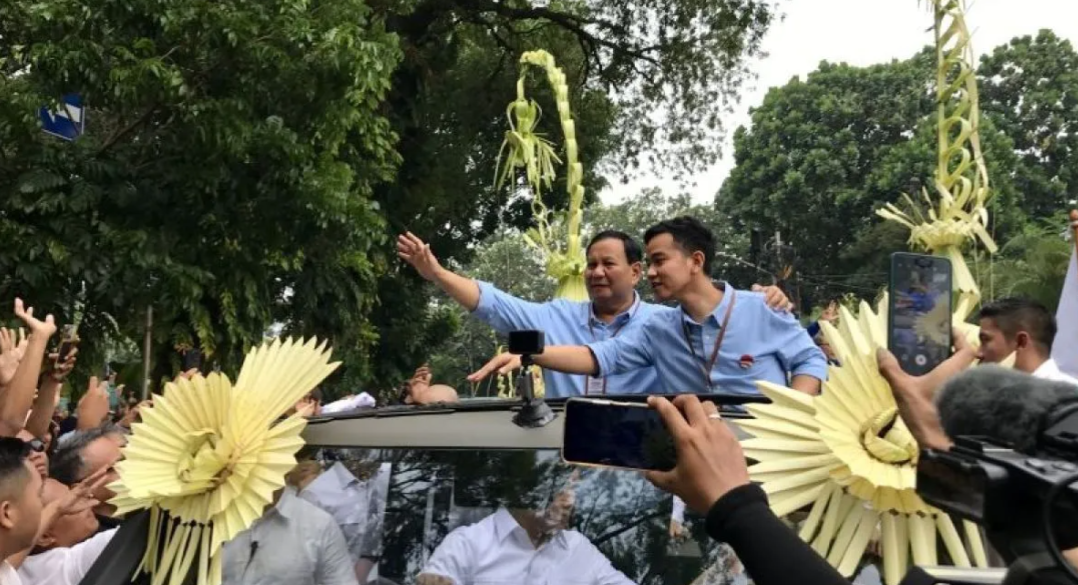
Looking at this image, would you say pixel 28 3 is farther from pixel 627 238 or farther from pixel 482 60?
pixel 482 60

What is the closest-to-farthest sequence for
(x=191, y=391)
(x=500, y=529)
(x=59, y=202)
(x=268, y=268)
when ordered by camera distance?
(x=500, y=529) → (x=191, y=391) → (x=59, y=202) → (x=268, y=268)

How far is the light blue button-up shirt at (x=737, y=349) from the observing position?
3.58 m

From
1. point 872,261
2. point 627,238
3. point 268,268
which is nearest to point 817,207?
point 872,261

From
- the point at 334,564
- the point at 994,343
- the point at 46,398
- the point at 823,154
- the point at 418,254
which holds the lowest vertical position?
the point at 334,564

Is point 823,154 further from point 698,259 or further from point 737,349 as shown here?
point 737,349

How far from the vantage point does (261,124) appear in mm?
9180

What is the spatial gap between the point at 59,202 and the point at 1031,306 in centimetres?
654

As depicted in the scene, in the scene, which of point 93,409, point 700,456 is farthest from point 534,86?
point 700,456

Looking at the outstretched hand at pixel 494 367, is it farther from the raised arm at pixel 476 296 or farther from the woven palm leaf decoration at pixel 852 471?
the woven palm leaf decoration at pixel 852 471

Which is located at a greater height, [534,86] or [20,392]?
[534,86]

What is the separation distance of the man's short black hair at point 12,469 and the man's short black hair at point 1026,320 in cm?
307

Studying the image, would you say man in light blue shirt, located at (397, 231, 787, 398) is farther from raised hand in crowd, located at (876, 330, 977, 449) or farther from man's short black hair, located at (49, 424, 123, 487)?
raised hand in crowd, located at (876, 330, 977, 449)

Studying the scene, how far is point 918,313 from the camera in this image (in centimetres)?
197

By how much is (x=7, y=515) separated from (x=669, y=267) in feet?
6.44
